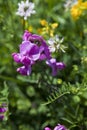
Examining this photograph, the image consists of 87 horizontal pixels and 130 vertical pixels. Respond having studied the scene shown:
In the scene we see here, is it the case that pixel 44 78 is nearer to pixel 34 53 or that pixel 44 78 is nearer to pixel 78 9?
pixel 34 53

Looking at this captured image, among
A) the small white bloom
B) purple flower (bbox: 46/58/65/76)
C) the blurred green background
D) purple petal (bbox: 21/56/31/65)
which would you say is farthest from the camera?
the small white bloom

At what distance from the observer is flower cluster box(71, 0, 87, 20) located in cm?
330

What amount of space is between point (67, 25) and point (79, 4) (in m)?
0.22

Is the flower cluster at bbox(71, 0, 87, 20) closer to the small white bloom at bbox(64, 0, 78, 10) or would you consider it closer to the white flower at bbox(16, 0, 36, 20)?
the small white bloom at bbox(64, 0, 78, 10)

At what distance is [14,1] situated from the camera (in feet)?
11.6

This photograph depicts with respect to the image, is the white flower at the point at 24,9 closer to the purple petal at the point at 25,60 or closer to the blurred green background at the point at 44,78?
the blurred green background at the point at 44,78

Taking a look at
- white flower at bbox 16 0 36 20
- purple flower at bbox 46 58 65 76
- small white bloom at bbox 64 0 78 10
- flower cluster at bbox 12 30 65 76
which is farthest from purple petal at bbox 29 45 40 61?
small white bloom at bbox 64 0 78 10

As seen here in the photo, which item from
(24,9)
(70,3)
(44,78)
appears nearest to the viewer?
(44,78)

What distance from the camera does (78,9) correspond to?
131 inches

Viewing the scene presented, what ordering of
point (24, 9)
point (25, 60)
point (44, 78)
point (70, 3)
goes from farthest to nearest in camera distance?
1. point (70, 3)
2. point (24, 9)
3. point (44, 78)
4. point (25, 60)

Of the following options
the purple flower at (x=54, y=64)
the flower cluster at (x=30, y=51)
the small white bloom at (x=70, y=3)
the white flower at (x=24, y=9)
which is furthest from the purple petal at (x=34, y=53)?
the small white bloom at (x=70, y=3)

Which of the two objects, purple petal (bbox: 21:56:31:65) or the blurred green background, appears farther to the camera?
the blurred green background

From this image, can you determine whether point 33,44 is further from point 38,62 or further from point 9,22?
point 9,22

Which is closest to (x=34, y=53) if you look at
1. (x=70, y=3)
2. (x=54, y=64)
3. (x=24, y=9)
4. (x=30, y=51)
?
(x=30, y=51)
